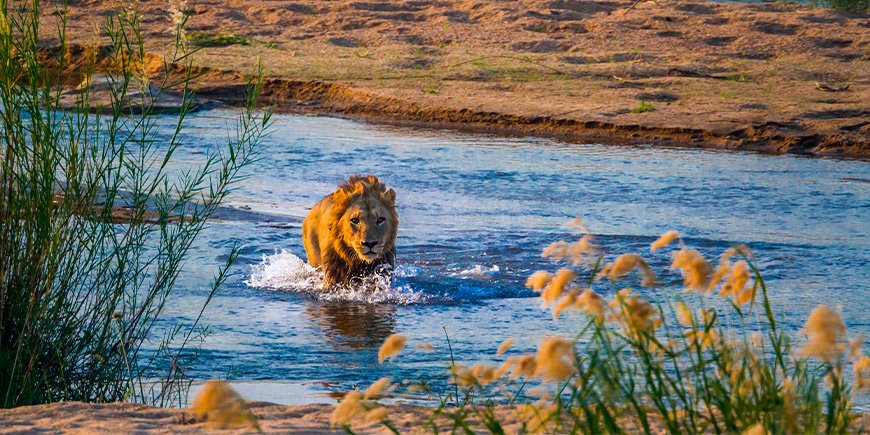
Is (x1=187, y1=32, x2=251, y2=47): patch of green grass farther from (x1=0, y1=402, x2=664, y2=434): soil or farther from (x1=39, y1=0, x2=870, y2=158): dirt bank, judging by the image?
(x1=0, y1=402, x2=664, y2=434): soil

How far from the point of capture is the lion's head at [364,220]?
27.4 ft

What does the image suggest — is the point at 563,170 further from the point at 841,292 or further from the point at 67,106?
the point at 67,106

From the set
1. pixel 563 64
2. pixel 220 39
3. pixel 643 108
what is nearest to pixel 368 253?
pixel 643 108

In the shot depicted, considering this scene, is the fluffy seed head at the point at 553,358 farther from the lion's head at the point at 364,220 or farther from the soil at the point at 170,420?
the lion's head at the point at 364,220

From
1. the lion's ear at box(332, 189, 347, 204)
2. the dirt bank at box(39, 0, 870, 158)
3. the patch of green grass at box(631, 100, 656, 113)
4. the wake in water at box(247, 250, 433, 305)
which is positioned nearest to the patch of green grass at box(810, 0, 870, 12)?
the dirt bank at box(39, 0, 870, 158)

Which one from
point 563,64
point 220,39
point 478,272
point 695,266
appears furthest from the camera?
point 220,39

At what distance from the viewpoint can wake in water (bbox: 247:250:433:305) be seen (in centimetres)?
825

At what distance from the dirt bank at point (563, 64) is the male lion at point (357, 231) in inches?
257

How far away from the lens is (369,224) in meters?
8.36

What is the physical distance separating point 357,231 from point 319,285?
1.86 feet

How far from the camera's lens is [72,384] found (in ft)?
17.0

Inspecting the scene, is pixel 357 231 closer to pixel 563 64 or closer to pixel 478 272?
pixel 478 272

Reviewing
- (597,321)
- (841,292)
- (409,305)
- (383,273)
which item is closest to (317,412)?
(597,321)

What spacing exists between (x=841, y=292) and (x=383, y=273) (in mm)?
2913
